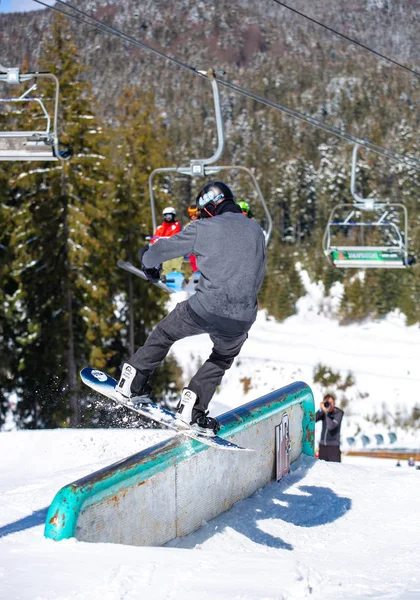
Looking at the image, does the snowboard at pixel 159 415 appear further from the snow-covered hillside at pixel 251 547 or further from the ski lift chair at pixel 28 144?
the ski lift chair at pixel 28 144

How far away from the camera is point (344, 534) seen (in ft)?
21.6

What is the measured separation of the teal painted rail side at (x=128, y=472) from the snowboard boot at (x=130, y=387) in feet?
1.28

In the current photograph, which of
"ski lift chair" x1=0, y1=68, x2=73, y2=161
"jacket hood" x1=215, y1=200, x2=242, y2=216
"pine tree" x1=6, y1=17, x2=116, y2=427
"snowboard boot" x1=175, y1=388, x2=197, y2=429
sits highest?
"jacket hood" x1=215, y1=200, x2=242, y2=216

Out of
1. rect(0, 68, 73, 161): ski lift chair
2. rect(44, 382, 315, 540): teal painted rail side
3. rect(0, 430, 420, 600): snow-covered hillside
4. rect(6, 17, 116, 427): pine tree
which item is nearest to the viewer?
rect(0, 430, 420, 600): snow-covered hillside

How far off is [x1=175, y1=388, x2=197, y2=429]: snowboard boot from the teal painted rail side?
0.26m

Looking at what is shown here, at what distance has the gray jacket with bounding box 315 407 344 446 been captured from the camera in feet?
36.0

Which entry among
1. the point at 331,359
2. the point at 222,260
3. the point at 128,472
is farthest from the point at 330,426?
the point at 331,359

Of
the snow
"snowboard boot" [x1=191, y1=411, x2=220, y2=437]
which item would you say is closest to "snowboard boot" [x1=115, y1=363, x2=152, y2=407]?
"snowboard boot" [x1=191, y1=411, x2=220, y2=437]

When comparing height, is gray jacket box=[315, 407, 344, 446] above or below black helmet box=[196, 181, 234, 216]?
below

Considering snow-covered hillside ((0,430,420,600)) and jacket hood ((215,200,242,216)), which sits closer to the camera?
snow-covered hillside ((0,430,420,600))

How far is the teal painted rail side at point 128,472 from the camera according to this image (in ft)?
15.8

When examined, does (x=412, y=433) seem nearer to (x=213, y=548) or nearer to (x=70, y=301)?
(x=70, y=301)

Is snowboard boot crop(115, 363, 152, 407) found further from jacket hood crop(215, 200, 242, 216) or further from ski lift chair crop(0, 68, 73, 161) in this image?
ski lift chair crop(0, 68, 73, 161)

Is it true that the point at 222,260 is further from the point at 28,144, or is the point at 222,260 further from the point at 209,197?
the point at 28,144
